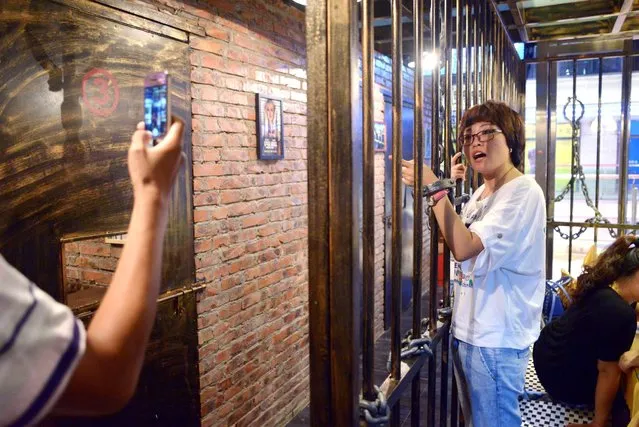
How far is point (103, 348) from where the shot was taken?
0.61 meters

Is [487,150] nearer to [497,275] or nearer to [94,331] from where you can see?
[497,275]

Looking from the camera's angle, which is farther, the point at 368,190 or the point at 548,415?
the point at 548,415

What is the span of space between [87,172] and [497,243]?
171cm

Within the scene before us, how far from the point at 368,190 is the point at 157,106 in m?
0.58

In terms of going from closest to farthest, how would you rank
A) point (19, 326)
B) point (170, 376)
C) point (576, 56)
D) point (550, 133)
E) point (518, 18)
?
point (19, 326) → point (170, 376) → point (518, 18) → point (576, 56) → point (550, 133)

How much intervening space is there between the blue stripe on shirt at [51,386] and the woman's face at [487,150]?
1.72 meters

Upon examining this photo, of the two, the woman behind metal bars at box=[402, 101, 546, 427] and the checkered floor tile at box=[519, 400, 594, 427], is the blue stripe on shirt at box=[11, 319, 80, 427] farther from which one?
the checkered floor tile at box=[519, 400, 594, 427]

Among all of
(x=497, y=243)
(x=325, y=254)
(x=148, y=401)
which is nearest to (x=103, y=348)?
(x=325, y=254)

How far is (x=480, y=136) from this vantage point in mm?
1970

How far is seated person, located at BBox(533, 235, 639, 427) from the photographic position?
280 cm

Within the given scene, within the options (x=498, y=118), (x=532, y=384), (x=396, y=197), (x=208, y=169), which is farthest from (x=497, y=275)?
(x=532, y=384)

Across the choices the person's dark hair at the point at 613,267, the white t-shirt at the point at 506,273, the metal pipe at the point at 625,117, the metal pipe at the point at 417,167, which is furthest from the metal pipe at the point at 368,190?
the metal pipe at the point at 625,117

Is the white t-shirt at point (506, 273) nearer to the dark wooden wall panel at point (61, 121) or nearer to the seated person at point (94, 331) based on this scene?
the seated person at point (94, 331)

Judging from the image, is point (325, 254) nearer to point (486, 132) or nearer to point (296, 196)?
point (486, 132)
